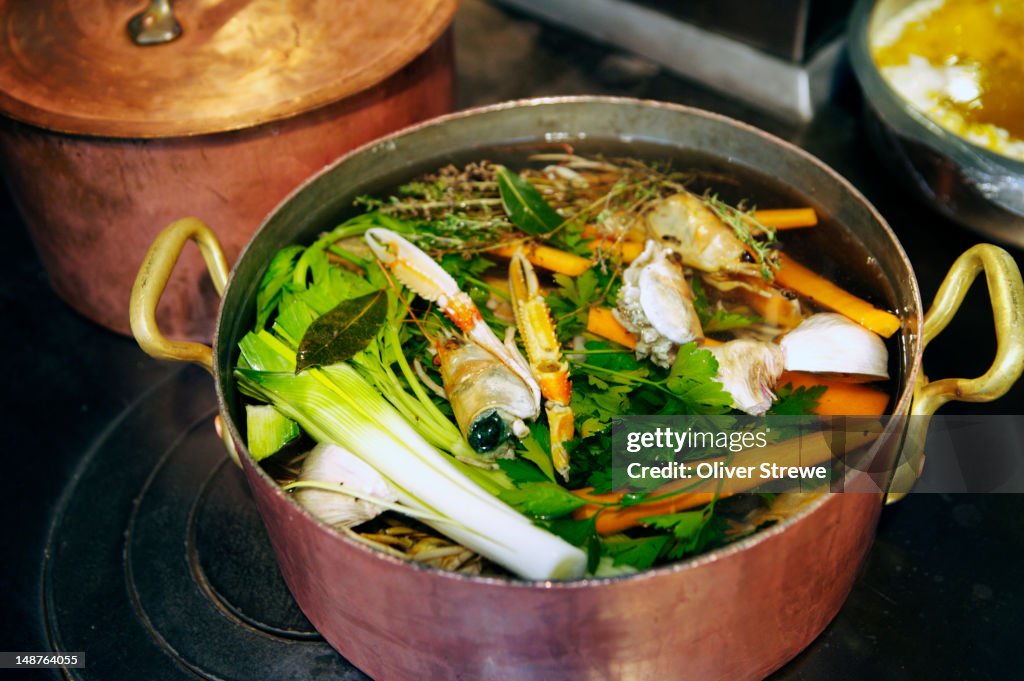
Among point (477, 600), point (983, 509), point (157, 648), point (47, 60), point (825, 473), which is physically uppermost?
point (47, 60)

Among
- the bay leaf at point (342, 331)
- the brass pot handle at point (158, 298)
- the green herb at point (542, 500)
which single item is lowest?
the green herb at point (542, 500)

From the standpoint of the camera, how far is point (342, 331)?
4.66 ft

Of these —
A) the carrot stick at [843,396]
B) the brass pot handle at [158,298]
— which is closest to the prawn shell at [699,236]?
the carrot stick at [843,396]

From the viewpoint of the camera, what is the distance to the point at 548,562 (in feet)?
3.80

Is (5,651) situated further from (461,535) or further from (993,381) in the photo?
(993,381)

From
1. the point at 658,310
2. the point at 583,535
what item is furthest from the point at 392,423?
the point at 658,310

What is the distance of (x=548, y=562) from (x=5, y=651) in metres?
1.02

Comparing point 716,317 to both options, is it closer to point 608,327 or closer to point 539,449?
point 608,327

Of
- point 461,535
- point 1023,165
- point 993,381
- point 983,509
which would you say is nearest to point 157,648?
point 461,535

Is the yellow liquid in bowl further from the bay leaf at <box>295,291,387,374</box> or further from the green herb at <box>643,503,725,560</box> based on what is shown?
the bay leaf at <box>295,291,387,374</box>

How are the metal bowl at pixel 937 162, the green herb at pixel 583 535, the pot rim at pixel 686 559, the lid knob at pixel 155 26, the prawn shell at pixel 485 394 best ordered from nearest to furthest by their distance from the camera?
the pot rim at pixel 686 559 < the green herb at pixel 583 535 < the prawn shell at pixel 485 394 < the lid knob at pixel 155 26 < the metal bowl at pixel 937 162

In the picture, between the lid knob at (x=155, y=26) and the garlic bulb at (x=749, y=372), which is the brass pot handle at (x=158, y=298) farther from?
the garlic bulb at (x=749, y=372)

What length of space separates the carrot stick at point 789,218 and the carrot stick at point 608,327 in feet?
1.23

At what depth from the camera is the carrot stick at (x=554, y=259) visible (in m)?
1.58
